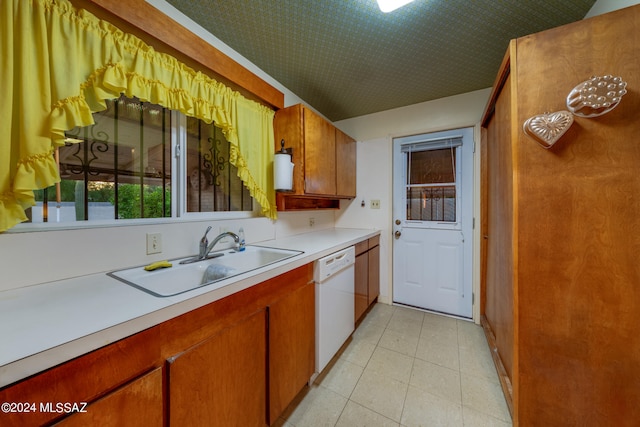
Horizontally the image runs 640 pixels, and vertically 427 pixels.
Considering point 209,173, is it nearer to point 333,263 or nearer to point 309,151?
point 309,151

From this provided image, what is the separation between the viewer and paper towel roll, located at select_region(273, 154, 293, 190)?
176 cm

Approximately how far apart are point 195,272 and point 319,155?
1.35m

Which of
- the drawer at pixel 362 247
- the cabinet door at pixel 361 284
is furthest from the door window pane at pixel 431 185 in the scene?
the cabinet door at pixel 361 284

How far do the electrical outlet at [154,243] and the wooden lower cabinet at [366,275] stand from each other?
145 centimetres

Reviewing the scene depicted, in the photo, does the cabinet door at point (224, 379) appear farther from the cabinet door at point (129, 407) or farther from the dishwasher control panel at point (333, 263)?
the dishwasher control panel at point (333, 263)

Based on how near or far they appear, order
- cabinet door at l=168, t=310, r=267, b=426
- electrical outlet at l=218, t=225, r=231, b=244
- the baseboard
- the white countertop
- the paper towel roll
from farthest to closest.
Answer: the paper towel roll < electrical outlet at l=218, t=225, r=231, b=244 < the baseboard < cabinet door at l=168, t=310, r=267, b=426 < the white countertop

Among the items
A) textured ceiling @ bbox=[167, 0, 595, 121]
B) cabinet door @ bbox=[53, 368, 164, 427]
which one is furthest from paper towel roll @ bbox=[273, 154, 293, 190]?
cabinet door @ bbox=[53, 368, 164, 427]

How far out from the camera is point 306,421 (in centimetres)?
123

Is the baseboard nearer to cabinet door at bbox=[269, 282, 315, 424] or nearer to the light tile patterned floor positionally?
the light tile patterned floor

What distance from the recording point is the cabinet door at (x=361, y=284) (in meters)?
2.02

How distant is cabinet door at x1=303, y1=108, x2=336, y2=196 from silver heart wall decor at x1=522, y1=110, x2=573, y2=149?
136 cm

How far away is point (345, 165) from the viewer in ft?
8.27

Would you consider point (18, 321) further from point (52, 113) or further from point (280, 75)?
point (280, 75)

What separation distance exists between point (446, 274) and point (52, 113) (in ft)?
9.92
